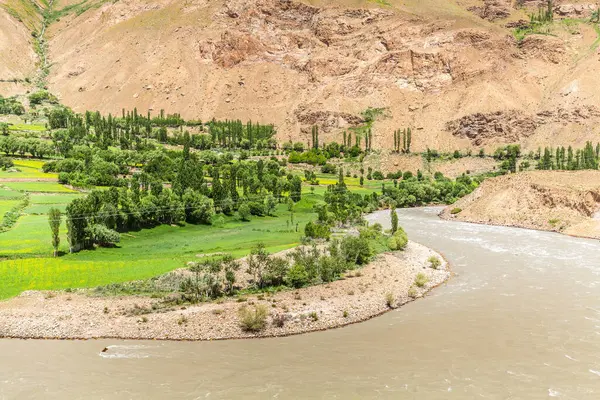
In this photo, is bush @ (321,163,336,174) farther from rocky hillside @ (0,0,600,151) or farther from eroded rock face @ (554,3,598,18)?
eroded rock face @ (554,3,598,18)

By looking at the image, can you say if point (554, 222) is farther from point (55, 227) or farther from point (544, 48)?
point (544, 48)

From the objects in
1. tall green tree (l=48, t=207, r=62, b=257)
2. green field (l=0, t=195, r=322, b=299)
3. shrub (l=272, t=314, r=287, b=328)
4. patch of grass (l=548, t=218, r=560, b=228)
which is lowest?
shrub (l=272, t=314, r=287, b=328)

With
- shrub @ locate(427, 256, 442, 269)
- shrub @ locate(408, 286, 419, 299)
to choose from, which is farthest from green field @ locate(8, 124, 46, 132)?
shrub @ locate(408, 286, 419, 299)

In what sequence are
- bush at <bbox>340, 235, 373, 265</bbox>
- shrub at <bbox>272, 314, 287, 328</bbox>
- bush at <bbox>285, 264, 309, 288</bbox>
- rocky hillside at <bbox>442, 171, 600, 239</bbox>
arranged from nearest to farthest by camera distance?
shrub at <bbox>272, 314, 287, 328</bbox> < bush at <bbox>285, 264, 309, 288</bbox> < bush at <bbox>340, 235, 373, 265</bbox> < rocky hillside at <bbox>442, 171, 600, 239</bbox>

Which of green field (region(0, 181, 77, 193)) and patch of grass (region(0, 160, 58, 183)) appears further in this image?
patch of grass (region(0, 160, 58, 183))

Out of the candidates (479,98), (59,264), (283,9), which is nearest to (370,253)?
(59,264)

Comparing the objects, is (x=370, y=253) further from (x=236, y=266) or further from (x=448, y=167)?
(x=448, y=167)

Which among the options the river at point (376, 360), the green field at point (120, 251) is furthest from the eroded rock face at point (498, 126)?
the river at point (376, 360)

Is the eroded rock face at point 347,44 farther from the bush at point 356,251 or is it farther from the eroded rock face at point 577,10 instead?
the bush at point 356,251
